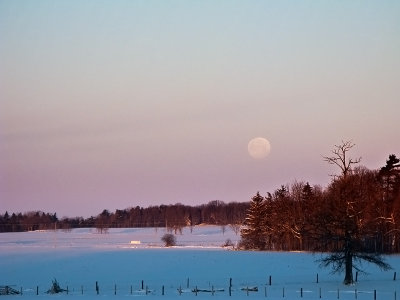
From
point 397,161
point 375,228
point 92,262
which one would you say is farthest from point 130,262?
point 397,161

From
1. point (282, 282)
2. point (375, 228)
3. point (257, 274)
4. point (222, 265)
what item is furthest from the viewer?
point (375, 228)

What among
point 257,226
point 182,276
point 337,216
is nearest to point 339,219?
point 337,216

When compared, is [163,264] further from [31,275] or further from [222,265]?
[31,275]

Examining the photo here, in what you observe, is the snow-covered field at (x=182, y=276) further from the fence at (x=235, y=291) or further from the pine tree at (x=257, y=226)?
the pine tree at (x=257, y=226)

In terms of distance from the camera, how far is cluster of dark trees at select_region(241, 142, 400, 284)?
5669cm

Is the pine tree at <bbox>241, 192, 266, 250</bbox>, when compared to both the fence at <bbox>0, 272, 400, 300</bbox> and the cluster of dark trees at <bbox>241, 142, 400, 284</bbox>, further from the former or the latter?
the fence at <bbox>0, 272, 400, 300</bbox>

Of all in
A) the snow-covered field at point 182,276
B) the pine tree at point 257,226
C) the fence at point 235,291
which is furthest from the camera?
the pine tree at point 257,226

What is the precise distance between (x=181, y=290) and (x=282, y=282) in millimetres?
12581

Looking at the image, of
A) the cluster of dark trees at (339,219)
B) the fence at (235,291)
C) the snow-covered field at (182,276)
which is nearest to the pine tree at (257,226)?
the cluster of dark trees at (339,219)

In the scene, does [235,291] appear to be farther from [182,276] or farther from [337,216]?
[182,276]

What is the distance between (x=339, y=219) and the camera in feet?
185

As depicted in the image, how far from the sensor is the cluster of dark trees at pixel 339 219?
56688 mm

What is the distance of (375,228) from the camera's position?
98.8 meters

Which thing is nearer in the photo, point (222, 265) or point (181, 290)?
point (181, 290)
